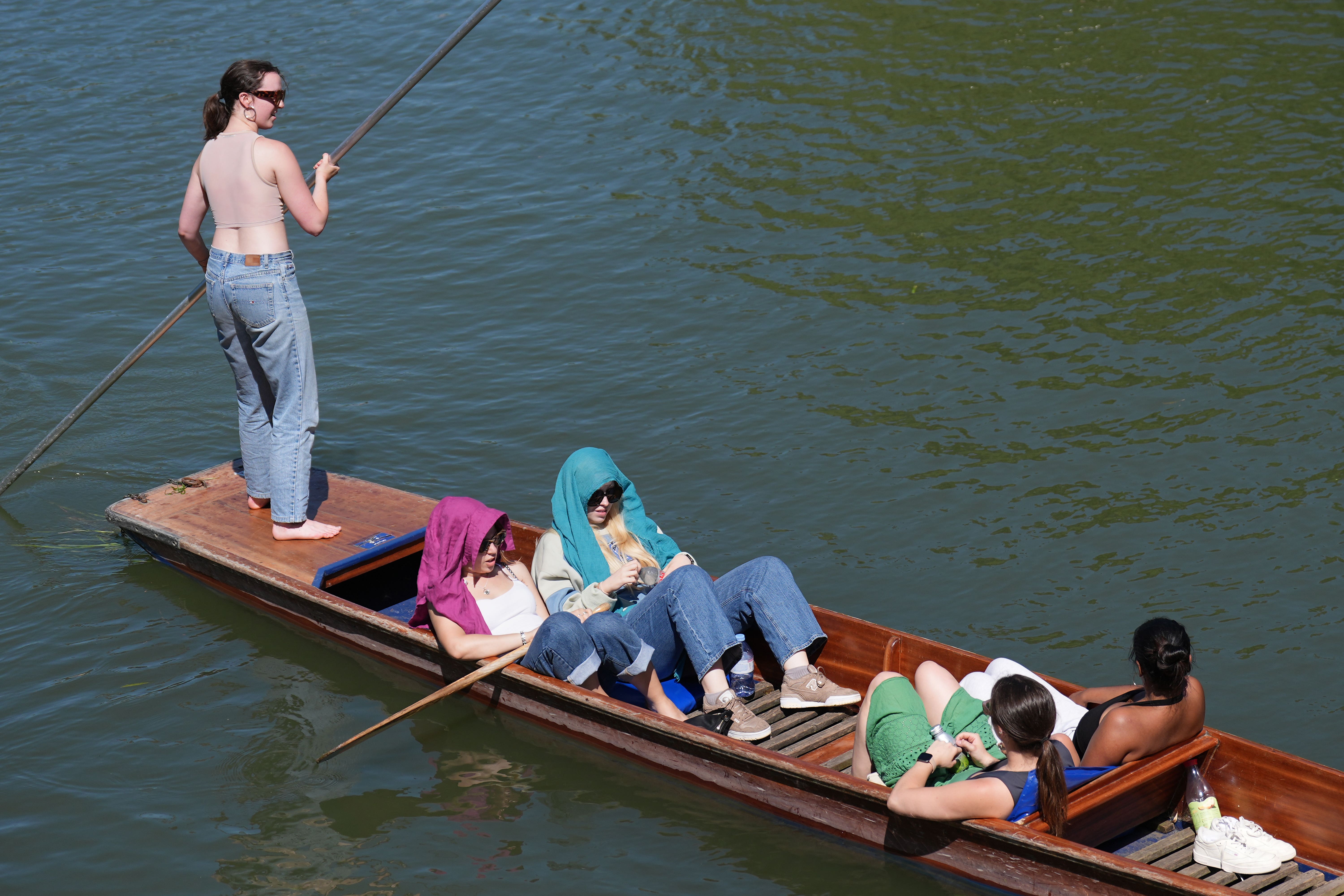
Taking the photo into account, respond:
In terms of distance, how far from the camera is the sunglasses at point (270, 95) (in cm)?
597

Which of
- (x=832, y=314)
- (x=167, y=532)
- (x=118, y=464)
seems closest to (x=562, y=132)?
(x=832, y=314)

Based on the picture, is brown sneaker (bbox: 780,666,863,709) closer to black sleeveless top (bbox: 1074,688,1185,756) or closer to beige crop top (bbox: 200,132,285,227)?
black sleeveless top (bbox: 1074,688,1185,756)

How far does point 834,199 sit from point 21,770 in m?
7.31

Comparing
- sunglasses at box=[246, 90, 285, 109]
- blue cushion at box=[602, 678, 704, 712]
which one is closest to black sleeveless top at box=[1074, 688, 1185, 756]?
blue cushion at box=[602, 678, 704, 712]

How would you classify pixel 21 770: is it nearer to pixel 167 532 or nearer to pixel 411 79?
pixel 167 532

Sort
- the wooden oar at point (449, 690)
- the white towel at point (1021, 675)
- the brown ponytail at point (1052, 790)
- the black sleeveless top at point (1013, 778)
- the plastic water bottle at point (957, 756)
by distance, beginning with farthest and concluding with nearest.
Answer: the wooden oar at point (449, 690), the white towel at point (1021, 675), the plastic water bottle at point (957, 756), the black sleeveless top at point (1013, 778), the brown ponytail at point (1052, 790)

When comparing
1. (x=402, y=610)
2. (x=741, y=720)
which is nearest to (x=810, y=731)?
(x=741, y=720)

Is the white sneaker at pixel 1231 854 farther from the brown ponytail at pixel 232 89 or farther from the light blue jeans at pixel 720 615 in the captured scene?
the brown ponytail at pixel 232 89

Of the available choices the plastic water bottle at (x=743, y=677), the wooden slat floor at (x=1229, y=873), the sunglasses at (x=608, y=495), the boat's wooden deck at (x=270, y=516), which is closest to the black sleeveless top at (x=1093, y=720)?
the wooden slat floor at (x=1229, y=873)

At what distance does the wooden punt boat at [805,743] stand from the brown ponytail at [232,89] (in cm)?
204

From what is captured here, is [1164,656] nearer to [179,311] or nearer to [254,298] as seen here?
[254,298]

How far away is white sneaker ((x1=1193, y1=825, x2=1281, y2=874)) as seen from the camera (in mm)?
4398

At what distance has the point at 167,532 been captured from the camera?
6.86 meters

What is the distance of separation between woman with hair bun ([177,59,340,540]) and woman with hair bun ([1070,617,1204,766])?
372 cm
